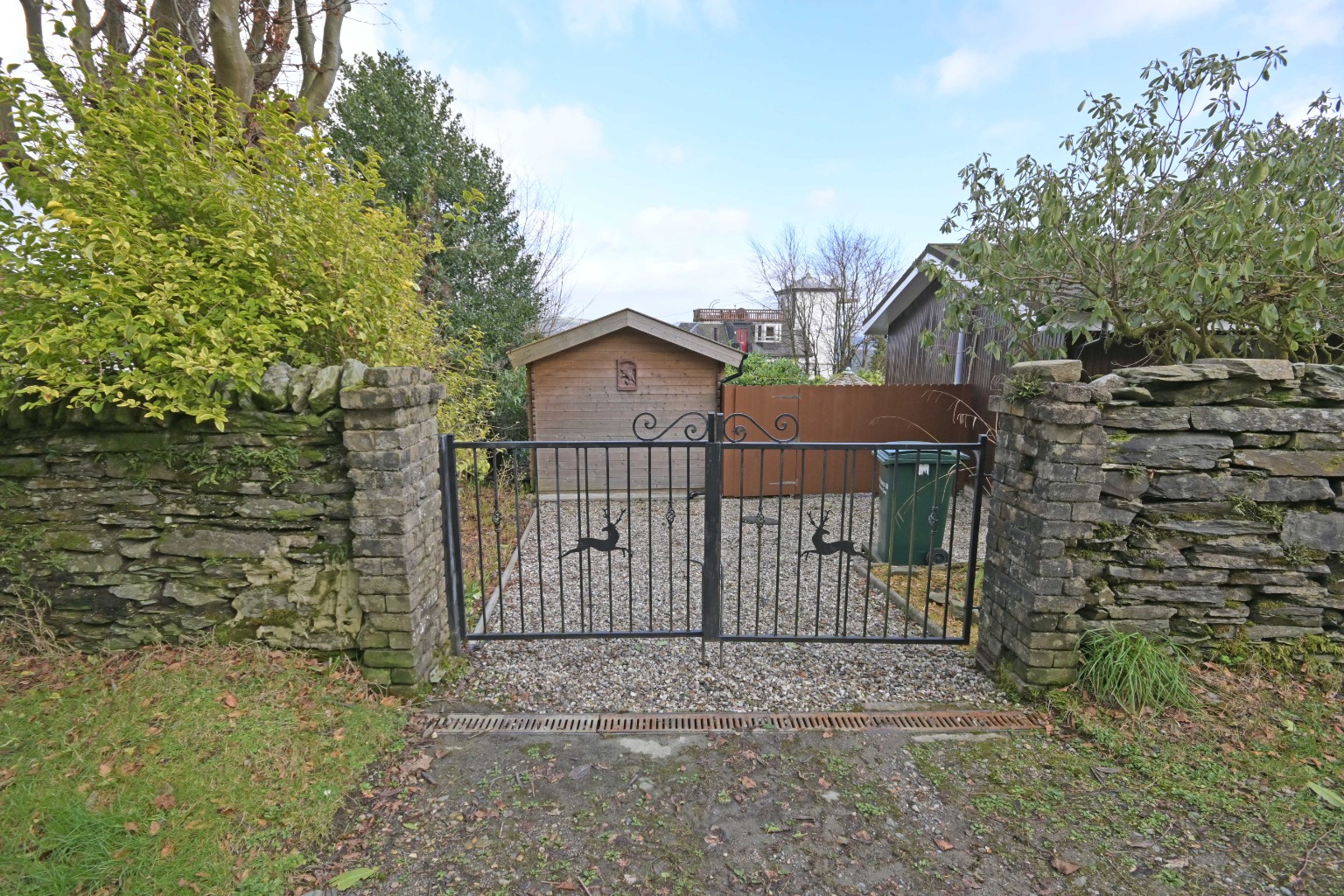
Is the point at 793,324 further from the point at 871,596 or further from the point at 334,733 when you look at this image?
the point at 334,733

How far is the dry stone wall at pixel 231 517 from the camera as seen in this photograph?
8.13 ft

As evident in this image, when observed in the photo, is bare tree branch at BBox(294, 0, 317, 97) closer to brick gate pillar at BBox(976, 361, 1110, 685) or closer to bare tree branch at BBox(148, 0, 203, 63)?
bare tree branch at BBox(148, 0, 203, 63)

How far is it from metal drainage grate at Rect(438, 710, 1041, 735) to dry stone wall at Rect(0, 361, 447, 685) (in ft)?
1.99

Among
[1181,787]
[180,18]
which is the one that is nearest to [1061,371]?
[1181,787]

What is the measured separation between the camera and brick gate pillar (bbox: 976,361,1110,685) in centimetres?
254

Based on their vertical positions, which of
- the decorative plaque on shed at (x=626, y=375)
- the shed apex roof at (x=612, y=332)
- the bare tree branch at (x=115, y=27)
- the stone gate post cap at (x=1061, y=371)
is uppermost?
the bare tree branch at (x=115, y=27)

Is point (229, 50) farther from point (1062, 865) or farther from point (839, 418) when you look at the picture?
point (839, 418)

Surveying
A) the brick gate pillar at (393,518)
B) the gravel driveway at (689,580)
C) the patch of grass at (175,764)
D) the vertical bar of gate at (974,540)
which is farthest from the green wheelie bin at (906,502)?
the patch of grass at (175,764)

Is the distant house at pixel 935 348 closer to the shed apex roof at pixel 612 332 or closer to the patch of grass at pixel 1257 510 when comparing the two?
the patch of grass at pixel 1257 510

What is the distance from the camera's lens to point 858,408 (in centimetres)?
823

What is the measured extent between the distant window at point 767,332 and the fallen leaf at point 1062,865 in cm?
2624

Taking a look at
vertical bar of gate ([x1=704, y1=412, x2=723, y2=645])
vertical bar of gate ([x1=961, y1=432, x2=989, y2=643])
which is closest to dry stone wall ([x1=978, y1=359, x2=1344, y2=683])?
vertical bar of gate ([x1=961, y1=432, x2=989, y2=643])

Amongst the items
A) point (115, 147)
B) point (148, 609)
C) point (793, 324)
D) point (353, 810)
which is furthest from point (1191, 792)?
point (793, 324)

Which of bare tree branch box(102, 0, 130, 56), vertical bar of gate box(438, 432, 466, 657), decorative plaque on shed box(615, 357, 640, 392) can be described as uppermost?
bare tree branch box(102, 0, 130, 56)
